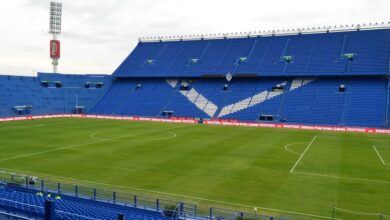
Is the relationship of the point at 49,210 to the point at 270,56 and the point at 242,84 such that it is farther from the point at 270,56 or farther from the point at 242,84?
the point at 270,56

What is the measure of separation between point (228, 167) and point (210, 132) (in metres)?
21.5

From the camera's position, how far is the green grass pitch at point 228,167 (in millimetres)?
21078

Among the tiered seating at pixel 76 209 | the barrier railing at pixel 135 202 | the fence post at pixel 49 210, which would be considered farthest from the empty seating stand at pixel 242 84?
the fence post at pixel 49 210

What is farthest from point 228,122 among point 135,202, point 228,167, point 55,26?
point 55,26

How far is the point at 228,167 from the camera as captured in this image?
2827 cm

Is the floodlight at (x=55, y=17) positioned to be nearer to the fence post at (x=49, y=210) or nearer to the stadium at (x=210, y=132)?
the stadium at (x=210, y=132)

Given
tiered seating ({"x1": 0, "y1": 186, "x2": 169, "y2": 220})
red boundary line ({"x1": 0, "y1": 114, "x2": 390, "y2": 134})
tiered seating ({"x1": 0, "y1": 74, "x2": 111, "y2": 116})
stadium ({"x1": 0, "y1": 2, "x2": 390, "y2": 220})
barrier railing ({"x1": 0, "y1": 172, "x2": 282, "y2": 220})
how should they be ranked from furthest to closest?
tiered seating ({"x1": 0, "y1": 74, "x2": 111, "y2": 116}) → red boundary line ({"x1": 0, "y1": 114, "x2": 390, "y2": 134}) → stadium ({"x1": 0, "y1": 2, "x2": 390, "y2": 220}) → barrier railing ({"x1": 0, "y1": 172, "x2": 282, "y2": 220}) → tiered seating ({"x1": 0, "y1": 186, "x2": 169, "y2": 220})

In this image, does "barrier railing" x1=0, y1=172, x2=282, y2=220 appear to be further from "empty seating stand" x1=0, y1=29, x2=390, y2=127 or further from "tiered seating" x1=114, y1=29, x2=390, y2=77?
"tiered seating" x1=114, y1=29, x2=390, y2=77

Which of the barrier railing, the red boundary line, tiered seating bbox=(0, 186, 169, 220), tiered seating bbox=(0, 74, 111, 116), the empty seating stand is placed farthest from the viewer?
tiered seating bbox=(0, 74, 111, 116)

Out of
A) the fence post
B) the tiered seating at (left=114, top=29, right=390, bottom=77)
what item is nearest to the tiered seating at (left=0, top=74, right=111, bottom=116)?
the tiered seating at (left=114, top=29, right=390, bottom=77)

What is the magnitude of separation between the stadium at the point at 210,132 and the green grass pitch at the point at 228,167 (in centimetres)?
14

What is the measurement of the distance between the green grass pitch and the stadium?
0.14 meters

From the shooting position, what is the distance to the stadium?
2020 cm

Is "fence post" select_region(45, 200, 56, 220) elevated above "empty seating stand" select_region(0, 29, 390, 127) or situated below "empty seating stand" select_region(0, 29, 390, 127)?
below
